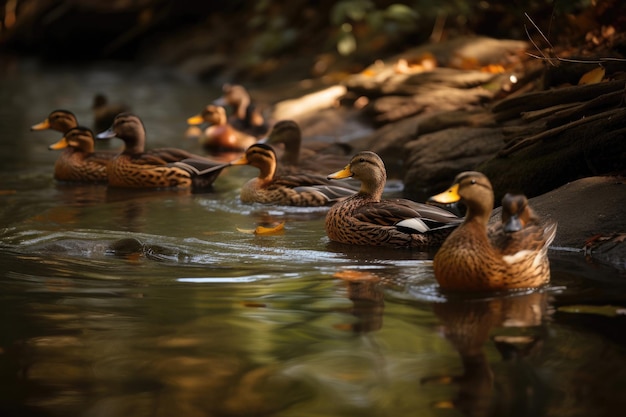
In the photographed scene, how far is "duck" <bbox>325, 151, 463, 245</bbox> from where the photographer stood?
8.38 meters

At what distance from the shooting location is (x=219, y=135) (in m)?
15.6

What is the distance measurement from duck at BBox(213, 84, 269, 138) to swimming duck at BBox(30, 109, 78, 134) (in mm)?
3058

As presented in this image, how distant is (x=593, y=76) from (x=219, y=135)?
667cm

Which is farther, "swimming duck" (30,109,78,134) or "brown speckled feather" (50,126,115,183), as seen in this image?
"swimming duck" (30,109,78,134)

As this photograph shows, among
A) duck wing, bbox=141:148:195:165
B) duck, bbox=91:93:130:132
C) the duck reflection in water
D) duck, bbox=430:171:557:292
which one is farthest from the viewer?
duck, bbox=91:93:130:132

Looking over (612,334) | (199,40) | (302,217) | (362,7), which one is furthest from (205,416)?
(199,40)

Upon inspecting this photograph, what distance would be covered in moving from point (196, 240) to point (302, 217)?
5.81 feet

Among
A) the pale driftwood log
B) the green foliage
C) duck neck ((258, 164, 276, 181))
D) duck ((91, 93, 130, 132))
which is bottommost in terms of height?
duck neck ((258, 164, 276, 181))

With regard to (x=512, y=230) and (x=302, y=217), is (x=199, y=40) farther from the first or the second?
(x=512, y=230)

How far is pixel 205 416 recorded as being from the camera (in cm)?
460

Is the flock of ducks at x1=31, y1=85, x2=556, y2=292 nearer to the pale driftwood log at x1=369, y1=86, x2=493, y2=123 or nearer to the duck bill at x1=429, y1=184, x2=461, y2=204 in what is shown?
the duck bill at x1=429, y1=184, x2=461, y2=204

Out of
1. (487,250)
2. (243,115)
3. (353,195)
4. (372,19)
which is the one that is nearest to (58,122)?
(243,115)

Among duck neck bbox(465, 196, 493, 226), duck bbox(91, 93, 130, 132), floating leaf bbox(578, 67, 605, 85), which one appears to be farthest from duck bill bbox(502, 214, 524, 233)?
duck bbox(91, 93, 130, 132)

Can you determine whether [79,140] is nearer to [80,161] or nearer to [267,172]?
[80,161]
